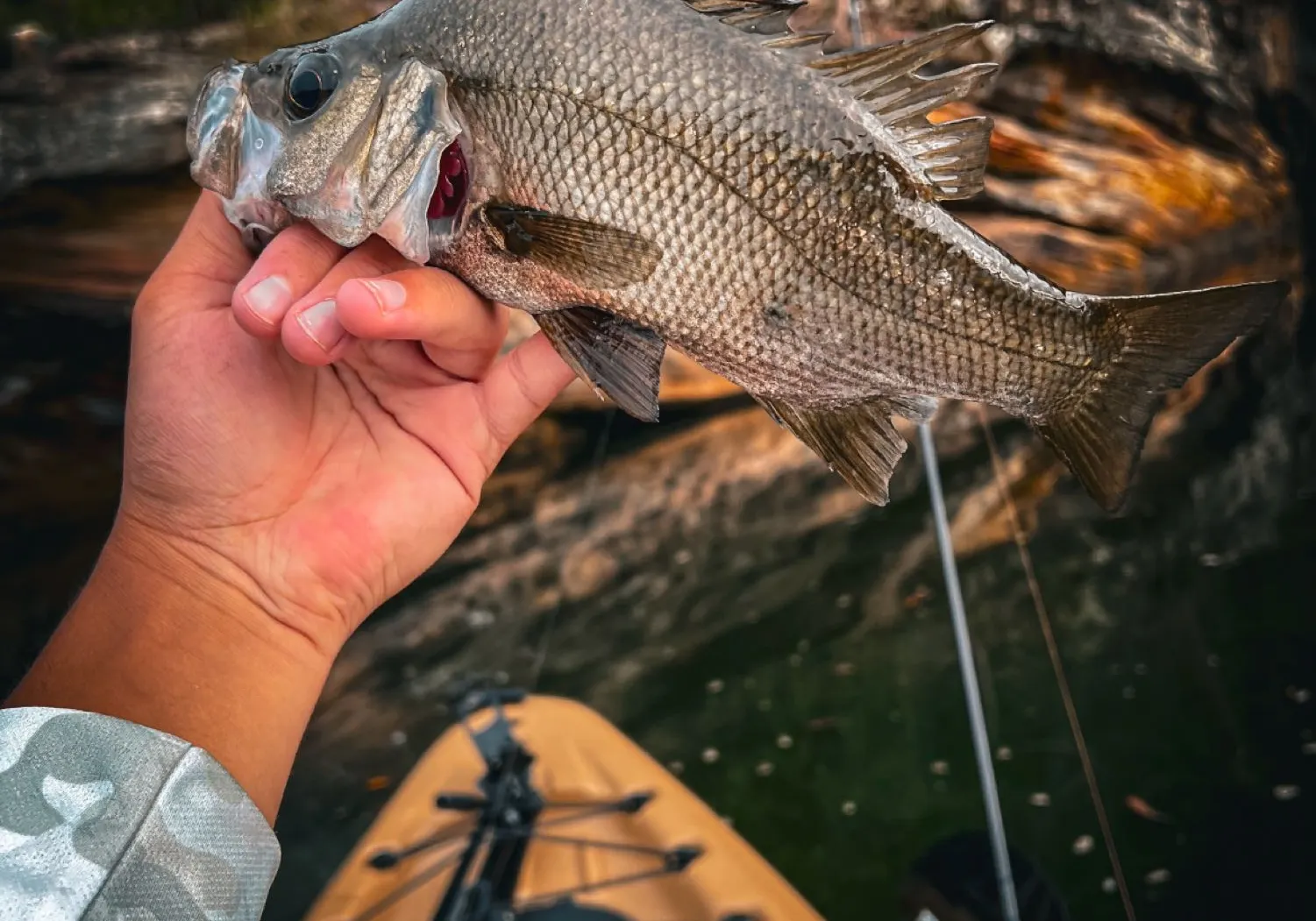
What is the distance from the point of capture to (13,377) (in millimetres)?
4605

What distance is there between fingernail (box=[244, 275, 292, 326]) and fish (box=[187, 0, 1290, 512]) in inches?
3.8

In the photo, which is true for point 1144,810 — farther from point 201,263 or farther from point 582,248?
point 201,263

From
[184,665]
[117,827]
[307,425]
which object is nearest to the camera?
[117,827]

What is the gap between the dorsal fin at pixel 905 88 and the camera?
3.40ft

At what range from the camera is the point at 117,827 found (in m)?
0.85

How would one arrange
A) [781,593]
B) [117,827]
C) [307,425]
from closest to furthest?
[117,827] → [307,425] → [781,593]

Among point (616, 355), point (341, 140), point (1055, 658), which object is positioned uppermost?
point (341, 140)

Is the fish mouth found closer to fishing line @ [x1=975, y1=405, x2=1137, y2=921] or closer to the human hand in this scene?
the human hand

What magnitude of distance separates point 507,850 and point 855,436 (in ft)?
6.12

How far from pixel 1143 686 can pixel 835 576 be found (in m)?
1.39

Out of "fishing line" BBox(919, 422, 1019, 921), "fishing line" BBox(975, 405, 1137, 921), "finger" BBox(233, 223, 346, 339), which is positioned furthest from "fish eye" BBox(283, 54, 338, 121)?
"fishing line" BBox(975, 405, 1137, 921)

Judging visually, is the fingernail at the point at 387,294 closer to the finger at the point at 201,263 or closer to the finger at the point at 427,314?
the finger at the point at 427,314

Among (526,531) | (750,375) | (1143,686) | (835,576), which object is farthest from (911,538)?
(750,375)

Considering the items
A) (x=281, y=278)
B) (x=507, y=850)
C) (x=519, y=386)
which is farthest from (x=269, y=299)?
(x=507, y=850)
